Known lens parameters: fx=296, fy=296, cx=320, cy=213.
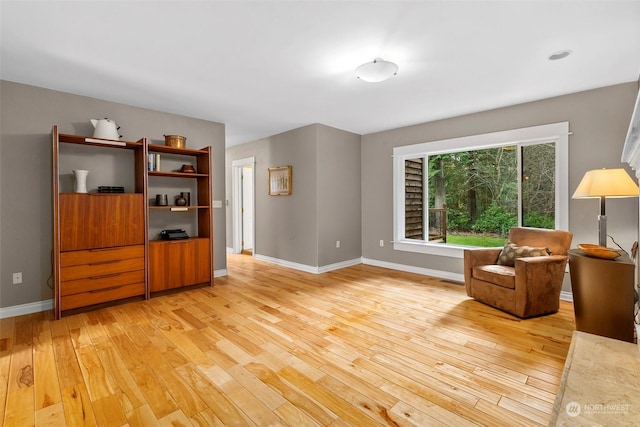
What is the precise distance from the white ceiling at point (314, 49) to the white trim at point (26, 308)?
7.56 ft

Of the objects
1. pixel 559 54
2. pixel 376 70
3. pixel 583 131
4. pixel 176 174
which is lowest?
pixel 176 174

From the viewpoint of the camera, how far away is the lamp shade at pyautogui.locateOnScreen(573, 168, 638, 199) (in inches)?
99.2

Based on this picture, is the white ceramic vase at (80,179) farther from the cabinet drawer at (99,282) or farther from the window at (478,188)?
the window at (478,188)

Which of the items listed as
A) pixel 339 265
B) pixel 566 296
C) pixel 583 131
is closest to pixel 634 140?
pixel 583 131

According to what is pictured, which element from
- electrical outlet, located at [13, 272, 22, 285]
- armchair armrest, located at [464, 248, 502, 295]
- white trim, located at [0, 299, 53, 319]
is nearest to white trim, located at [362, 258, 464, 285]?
armchair armrest, located at [464, 248, 502, 295]

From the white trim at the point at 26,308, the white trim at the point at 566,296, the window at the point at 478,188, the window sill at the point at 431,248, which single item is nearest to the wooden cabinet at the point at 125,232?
the white trim at the point at 26,308

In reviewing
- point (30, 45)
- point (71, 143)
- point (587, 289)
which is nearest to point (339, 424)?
point (587, 289)

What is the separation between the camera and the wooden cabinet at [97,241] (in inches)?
116

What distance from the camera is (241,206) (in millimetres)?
6516

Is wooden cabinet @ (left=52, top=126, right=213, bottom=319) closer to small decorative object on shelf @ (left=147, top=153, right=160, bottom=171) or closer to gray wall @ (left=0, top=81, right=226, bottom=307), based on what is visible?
small decorative object on shelf @ (left=147, top=153, right=160, bottom=171)

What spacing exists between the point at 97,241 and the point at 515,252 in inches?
178

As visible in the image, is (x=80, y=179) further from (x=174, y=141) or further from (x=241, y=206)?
(x=241, y=206)

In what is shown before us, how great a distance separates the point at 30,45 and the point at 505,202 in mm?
5233

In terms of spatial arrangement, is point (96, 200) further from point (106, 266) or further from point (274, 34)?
point (274, 34)
